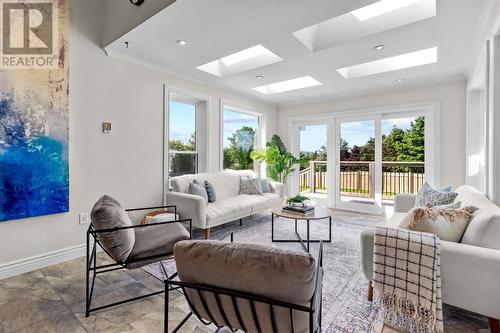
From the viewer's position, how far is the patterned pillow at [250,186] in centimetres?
455

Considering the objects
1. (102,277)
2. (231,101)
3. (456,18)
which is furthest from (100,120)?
(456,18)

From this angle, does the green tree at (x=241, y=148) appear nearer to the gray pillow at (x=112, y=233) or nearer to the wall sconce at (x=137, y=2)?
the wall sconce at (x=137, y=2)

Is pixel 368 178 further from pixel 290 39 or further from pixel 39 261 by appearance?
pixel 39 261

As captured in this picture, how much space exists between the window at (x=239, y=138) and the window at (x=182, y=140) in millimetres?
717

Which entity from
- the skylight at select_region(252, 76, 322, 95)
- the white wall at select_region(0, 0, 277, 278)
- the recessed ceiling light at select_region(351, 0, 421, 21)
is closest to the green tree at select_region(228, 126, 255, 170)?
the skylight at select_region(252, 76, 322, 95)

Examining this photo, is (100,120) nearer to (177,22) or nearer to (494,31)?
(177,22)

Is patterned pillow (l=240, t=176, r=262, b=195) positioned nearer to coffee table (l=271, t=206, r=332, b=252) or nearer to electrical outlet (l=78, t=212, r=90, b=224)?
coffee table (l=271, t=206, r=332, b=252)

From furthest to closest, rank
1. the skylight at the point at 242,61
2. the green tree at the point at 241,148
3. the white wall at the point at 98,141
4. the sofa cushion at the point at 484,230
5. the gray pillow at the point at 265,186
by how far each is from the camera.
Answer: the green tree at the point at 241,148, the gray pillow at the point at 265,186, the skylight at the point at 242,61, the white wall at the point at 98,141, the sofa cushion at the point at 484,230

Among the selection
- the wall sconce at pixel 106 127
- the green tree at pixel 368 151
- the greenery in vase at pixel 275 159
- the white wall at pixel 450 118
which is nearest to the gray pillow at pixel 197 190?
the wall sconce at pixel 106 127

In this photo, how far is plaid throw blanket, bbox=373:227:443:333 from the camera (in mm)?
1491

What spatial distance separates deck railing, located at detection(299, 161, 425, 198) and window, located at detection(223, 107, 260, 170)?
5.00ft

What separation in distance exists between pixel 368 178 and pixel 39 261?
17.3 ft

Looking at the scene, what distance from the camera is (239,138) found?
5348 mm

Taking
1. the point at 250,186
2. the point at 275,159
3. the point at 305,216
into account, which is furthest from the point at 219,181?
the point at 305,216
